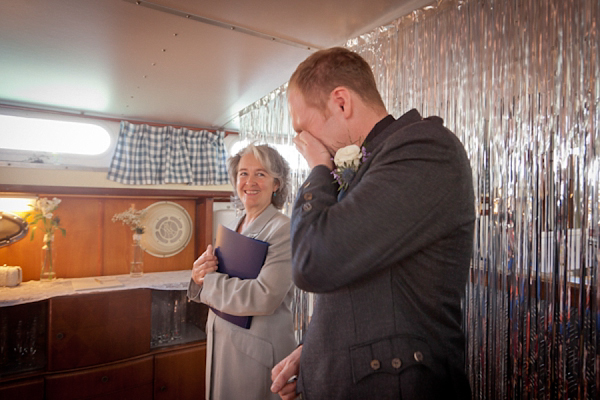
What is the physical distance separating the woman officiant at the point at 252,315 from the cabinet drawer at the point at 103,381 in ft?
3.22

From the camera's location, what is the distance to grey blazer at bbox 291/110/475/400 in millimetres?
839

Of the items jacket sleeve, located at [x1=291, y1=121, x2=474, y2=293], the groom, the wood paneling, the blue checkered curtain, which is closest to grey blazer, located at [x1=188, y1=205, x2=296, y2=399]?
the groom

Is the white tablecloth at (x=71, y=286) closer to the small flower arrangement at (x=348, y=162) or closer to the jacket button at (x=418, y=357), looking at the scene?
the small flower arrangement at (x=348, y=162)

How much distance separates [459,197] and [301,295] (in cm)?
166

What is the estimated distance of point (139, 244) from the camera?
10.8 ft

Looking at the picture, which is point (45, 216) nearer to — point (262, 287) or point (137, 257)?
point (137, 257)

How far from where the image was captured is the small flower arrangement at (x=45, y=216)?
2.95 metres

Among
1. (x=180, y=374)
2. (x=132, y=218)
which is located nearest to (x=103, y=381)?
(x=180, y=374)

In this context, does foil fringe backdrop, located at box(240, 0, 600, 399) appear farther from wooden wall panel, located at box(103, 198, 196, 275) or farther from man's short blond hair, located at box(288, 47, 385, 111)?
wooden wall panel, located at box(103, 198, 196, 275)

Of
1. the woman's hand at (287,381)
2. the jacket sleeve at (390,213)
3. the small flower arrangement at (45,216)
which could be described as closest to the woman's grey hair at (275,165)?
the woman's hand at (287,381)

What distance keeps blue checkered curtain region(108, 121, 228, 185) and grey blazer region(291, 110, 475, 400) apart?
9.54 feet

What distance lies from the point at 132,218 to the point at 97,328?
998mm

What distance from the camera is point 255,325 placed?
71.4 inches

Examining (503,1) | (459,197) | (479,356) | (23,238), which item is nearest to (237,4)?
(503,1)
